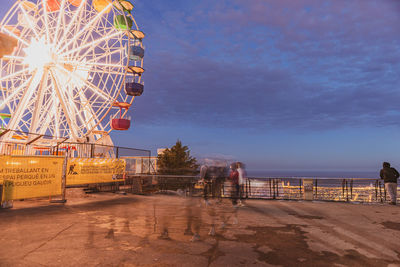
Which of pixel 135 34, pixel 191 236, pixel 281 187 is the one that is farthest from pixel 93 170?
pixel 135 34

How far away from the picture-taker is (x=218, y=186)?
42.0 feet

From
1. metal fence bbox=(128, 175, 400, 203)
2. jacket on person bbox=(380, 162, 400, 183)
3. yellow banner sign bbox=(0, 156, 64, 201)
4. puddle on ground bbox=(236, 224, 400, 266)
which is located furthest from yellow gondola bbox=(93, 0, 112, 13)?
puddle on ground bbox=(236, 224, 400, 266)

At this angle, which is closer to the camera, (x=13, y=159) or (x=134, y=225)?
(x=134, y=225)

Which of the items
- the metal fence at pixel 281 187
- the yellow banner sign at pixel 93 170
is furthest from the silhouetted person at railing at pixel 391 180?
the yellow banner sign at pixel 93 170

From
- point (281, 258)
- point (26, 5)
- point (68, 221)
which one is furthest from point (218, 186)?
point (26, 5)

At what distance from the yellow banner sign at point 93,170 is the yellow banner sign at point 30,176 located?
1.24 metres

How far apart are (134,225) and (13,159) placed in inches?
217

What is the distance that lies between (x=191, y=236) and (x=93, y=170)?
30.4 feet

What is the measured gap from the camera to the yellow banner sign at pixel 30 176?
9.44 m

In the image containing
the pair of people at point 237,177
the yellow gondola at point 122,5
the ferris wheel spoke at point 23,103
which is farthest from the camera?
the yellow gondola at point 122,5

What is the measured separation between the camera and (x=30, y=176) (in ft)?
33.4

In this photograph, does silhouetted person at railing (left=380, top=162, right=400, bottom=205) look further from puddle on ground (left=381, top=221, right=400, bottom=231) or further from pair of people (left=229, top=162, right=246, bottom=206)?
pair of people (left=229, top=162, right=246, bottom=206)

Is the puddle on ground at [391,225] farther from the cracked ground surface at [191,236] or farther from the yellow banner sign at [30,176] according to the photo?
the yellow banner sign at [30,176]

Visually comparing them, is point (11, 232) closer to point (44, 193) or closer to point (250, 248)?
point (44, 193)
